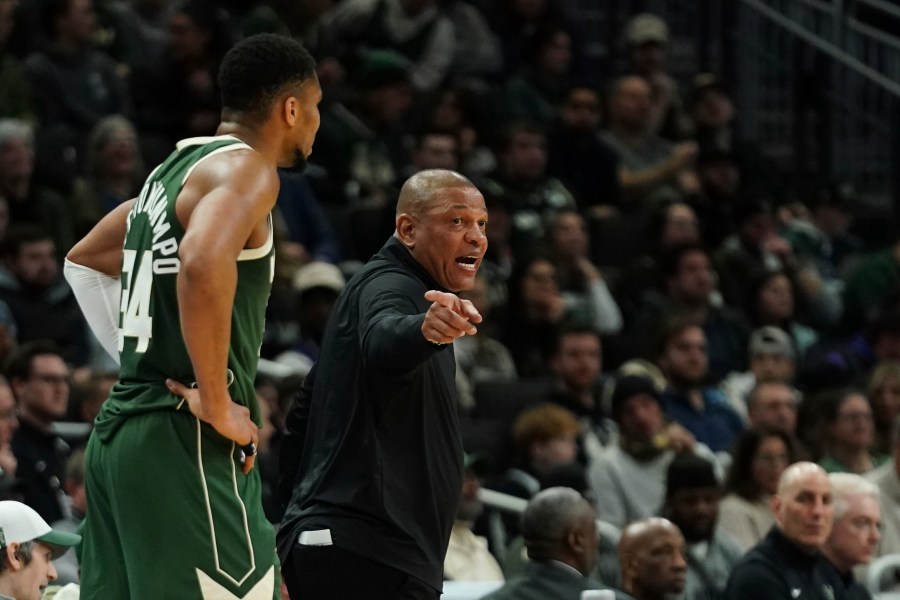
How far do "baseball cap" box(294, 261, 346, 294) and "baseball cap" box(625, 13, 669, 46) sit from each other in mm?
4904

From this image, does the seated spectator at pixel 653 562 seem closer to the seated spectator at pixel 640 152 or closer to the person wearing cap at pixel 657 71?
the seated spectator at pixel 640 152

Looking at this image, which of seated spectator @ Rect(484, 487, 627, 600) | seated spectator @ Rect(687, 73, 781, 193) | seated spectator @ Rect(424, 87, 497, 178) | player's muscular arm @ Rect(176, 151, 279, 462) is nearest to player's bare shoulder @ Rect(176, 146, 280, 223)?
player's muscular arm @ Rect(176, 151, 279, 462)

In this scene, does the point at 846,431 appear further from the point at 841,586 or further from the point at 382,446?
the point at 382,446

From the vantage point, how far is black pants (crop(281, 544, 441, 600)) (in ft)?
13.9

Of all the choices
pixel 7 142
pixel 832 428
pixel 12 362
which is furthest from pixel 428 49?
pixel 12 362

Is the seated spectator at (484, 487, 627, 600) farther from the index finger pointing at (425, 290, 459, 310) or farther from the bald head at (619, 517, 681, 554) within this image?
the index finger pointing at (425, 290, 459, 310)

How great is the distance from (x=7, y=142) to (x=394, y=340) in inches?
256

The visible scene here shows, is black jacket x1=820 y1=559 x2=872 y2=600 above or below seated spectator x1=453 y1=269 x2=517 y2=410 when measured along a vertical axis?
above

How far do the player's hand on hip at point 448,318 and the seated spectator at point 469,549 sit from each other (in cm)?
405

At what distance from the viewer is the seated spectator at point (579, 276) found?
36.4ft

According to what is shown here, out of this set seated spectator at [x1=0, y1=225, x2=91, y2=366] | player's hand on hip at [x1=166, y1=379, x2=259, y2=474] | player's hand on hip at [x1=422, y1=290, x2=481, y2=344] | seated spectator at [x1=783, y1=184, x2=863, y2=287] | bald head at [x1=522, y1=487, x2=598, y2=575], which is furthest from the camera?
seated spectator at [x1=783, y1=184, x2=863, y2=287]

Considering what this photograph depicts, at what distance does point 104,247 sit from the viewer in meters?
4.49

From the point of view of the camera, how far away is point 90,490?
4141mm

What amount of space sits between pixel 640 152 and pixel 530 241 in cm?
197
